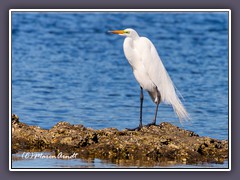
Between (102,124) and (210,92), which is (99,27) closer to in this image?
(210,92)

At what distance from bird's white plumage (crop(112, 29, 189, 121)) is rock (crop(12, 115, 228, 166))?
47 cm

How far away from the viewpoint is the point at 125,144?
6.71 metres

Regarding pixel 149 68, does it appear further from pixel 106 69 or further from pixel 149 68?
pixel 106 69

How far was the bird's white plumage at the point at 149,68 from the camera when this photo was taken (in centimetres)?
727

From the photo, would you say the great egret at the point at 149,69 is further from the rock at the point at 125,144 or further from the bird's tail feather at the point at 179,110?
the rock at the point at 125,144

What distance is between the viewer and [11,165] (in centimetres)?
628

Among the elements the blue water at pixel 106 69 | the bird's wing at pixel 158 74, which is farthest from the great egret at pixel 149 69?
the blue water at pixel 106 69

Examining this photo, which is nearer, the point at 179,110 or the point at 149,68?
the point at 149,68

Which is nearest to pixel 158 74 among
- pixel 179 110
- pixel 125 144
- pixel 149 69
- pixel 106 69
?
pixel 149 69

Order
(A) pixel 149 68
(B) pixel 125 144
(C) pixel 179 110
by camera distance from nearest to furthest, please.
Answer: (B) pixel 125 144, (A) pixel 149 68, (C) pixel 179 110

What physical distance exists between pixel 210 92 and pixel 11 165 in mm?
3889

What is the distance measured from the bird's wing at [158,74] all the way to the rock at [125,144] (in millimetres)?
451

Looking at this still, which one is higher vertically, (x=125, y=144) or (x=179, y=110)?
(x=179, y=110)
